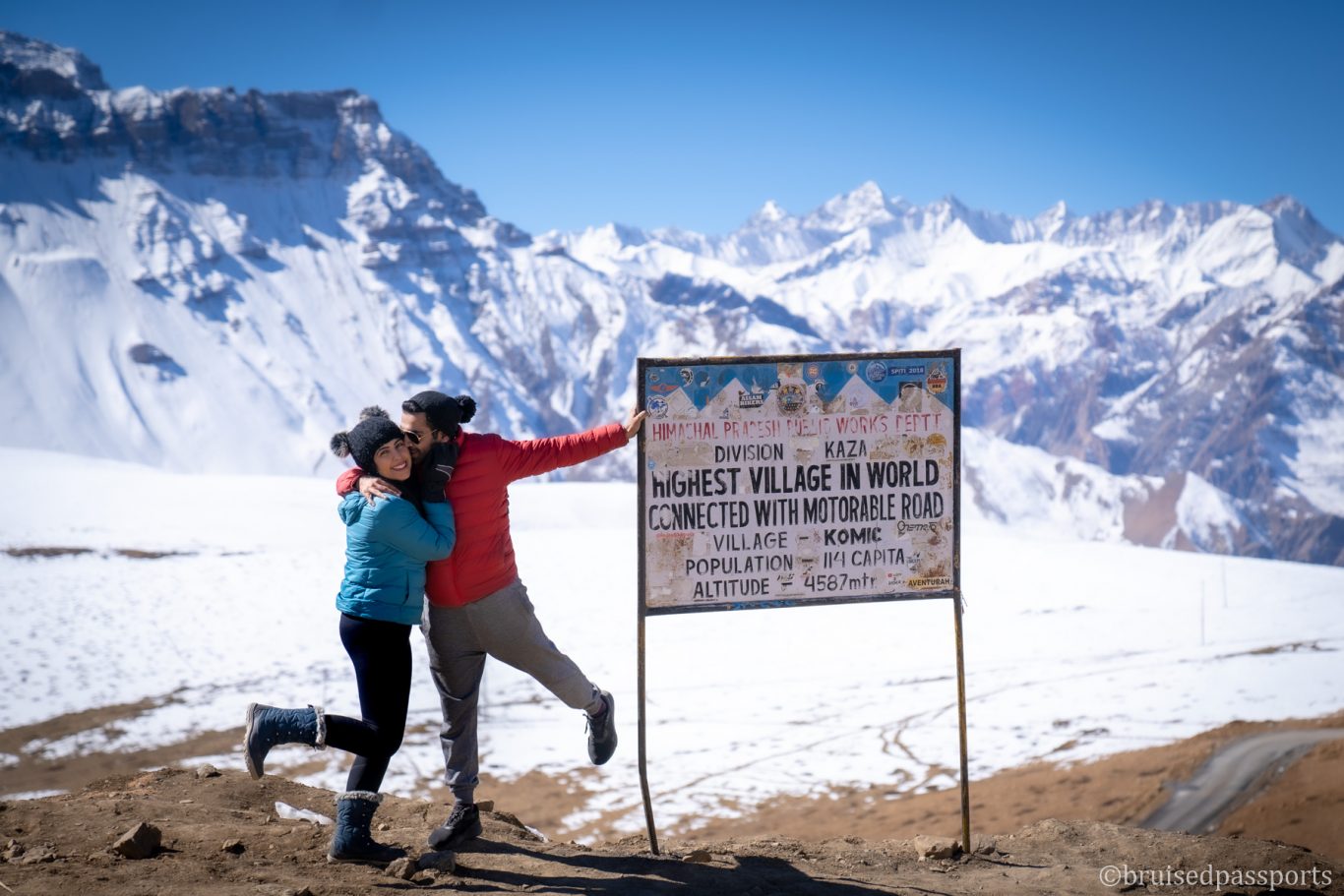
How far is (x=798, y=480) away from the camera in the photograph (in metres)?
6.67

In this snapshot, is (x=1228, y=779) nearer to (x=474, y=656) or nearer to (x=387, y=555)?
(x=474, y=656)

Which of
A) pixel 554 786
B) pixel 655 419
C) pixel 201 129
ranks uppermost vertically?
pixel 201 129

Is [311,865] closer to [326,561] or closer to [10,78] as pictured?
[326,561]

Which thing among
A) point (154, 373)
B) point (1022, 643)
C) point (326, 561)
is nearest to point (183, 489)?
point (326, 561)

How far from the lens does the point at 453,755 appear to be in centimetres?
583

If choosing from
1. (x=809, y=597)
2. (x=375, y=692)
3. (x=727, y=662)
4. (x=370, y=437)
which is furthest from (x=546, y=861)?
(x=727, y=662)

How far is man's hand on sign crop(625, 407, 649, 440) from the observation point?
607 cm

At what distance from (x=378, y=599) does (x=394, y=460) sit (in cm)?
67

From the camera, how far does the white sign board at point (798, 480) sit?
652 centimetres

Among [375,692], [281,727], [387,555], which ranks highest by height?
[387,555]

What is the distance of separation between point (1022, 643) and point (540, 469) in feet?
62.5

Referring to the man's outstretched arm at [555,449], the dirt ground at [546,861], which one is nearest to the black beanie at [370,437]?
the man's outstretched arm at [555,449]

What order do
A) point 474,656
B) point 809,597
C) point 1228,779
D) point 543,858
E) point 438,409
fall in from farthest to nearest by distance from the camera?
point 1228,779, point 809,597, point 543,858, point 474,656, point 438,409

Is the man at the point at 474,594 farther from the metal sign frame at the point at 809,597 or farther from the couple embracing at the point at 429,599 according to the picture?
the metal sign frame at the point at 809,597
